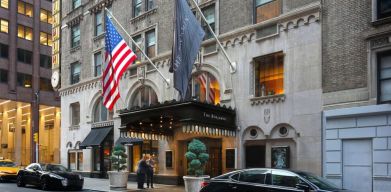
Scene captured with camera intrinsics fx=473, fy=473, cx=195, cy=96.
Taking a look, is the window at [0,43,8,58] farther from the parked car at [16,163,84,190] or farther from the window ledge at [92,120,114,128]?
the parked car at [16,163,84,190]

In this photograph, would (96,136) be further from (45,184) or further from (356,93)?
(356,93)

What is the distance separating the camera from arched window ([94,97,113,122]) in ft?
108

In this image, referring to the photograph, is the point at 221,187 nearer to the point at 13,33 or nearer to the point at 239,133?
the point at 239,133

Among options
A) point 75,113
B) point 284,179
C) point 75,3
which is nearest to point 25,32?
point 75,3

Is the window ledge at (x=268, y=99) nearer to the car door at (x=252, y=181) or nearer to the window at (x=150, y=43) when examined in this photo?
the car door at (x=252, y=181)

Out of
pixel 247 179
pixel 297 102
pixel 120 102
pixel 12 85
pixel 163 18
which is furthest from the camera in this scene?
pixel 12 85

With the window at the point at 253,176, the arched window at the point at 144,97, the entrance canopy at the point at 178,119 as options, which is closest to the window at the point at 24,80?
the arched window at the point at 144,97

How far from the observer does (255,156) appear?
22141mm

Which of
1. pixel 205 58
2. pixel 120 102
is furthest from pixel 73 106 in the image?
pixel 205 58

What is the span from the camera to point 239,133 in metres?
22.9

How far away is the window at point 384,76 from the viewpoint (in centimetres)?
1731

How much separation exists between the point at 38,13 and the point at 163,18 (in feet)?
142

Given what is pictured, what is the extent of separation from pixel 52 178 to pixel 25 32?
45.8 meters

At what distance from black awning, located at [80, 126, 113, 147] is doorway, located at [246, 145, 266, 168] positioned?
12436 millimetres
